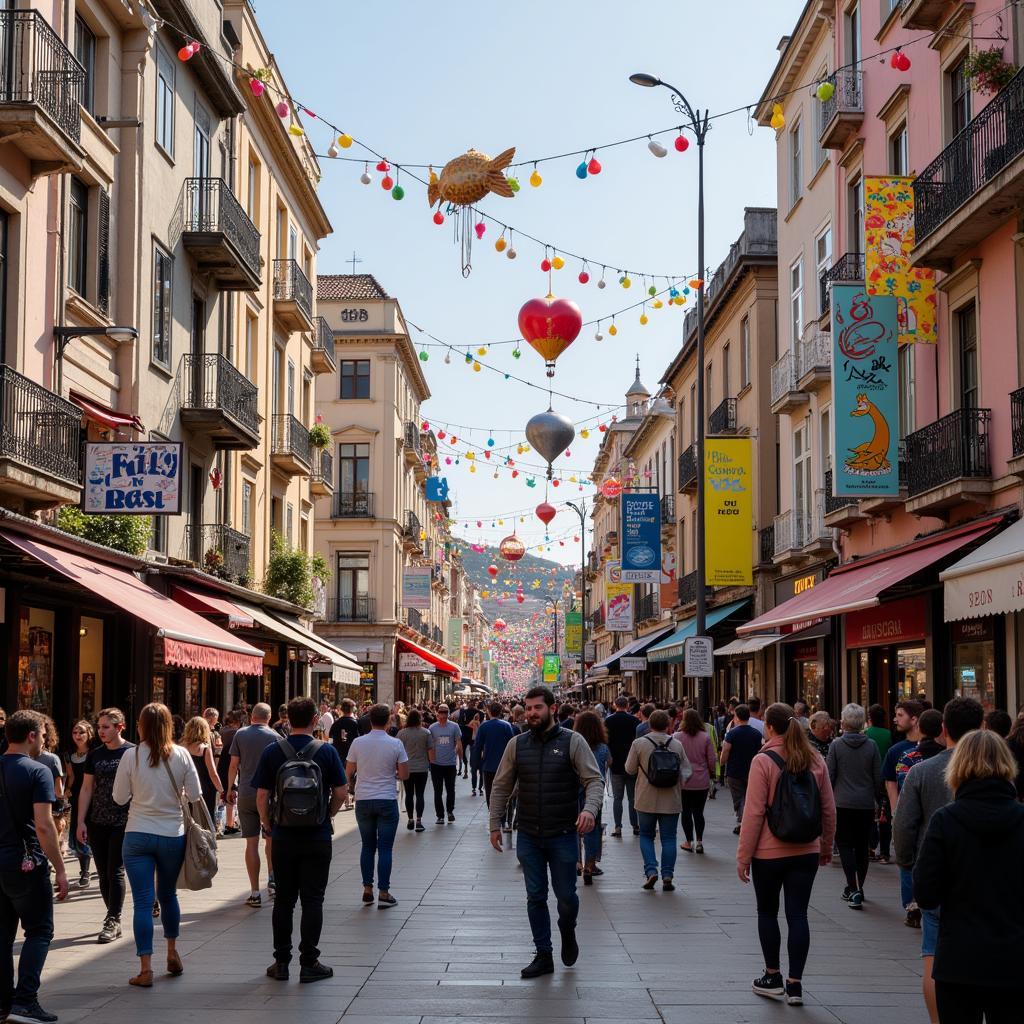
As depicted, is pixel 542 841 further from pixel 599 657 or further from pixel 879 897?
pixel 599 657

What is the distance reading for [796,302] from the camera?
30625 mm

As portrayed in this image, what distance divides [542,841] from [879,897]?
5391 mm

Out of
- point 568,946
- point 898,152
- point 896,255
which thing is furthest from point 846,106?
point 568,946

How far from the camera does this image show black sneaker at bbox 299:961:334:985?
909 centimetres

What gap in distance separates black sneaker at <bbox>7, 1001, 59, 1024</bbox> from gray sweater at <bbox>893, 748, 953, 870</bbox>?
4781 mm

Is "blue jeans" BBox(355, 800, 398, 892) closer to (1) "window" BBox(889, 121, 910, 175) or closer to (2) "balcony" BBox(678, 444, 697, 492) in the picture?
(1) "window" BBox(889, 121, 910, 175)

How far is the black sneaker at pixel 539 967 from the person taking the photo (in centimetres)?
922

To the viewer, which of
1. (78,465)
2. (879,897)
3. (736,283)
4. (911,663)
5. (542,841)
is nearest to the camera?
(542,841)

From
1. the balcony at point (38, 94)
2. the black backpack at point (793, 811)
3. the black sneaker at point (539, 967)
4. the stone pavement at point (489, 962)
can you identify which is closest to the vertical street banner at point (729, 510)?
the stone pavement at point (489, 962)

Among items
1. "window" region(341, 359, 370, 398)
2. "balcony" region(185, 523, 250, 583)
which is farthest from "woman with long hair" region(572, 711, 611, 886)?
"window" region(341, 359, 370, 398)

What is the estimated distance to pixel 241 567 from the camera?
27.5 meters

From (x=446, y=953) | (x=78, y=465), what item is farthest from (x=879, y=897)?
(x=78, y=465)

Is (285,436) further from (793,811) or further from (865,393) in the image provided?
(793,811)

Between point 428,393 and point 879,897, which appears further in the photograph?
point 428,393
